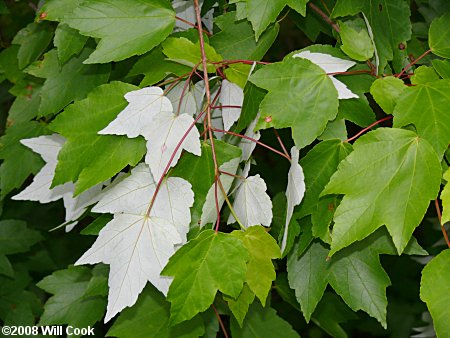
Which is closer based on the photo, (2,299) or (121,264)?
(121,264)

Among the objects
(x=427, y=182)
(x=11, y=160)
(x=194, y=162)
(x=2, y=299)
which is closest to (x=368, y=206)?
(x=427, y=182)

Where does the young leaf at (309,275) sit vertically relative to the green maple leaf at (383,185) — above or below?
below

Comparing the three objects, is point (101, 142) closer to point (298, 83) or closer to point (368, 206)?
point (298, 83)

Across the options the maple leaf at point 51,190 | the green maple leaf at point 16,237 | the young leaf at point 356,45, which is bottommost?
the green maple leaf at point 16,237

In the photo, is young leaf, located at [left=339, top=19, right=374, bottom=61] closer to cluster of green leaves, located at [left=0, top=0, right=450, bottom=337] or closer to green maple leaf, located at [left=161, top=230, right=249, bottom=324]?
cluster of green leaves, located at [left=0, top=0, right=450, bottom=337]

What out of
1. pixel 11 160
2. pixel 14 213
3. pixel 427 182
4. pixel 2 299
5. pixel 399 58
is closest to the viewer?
pixel 427 182

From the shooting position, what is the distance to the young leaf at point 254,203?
1.34 meters

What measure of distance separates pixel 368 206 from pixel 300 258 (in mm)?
329

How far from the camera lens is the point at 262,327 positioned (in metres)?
1.84

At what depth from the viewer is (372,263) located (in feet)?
4.86

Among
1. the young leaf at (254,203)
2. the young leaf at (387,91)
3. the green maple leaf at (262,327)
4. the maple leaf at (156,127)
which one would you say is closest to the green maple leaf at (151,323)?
the green maple leaf at (262,327)

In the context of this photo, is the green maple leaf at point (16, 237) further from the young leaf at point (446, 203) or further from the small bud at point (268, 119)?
the young leaf at point (446, 203)

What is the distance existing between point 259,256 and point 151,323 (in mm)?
503

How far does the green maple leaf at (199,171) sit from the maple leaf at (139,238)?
2.0 inches
